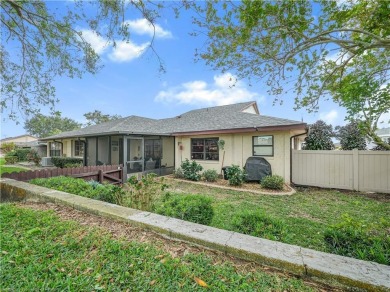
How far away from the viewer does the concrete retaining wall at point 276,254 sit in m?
1.58

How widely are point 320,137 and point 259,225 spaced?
30.1 ft

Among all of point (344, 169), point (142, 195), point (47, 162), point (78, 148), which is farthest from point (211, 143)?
point (47, 162)

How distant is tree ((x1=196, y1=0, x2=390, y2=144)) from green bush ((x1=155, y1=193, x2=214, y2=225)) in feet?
14.7

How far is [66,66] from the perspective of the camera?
281 inches

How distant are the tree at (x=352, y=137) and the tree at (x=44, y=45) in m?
11.2

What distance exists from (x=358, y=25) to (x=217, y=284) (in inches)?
320

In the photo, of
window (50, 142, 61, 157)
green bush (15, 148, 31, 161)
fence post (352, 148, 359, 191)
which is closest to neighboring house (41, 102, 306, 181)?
fence post (352, 148, 359, 191)

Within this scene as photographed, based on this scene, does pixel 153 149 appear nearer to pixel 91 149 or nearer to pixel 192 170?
pixel 192 170

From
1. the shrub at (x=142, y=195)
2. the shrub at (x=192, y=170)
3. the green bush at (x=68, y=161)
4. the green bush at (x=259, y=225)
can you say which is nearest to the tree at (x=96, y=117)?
the green bush at (x=68, y=161)

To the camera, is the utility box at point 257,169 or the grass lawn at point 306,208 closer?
the grass lawn at point 306,208

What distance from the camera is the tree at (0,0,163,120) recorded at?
5.86m

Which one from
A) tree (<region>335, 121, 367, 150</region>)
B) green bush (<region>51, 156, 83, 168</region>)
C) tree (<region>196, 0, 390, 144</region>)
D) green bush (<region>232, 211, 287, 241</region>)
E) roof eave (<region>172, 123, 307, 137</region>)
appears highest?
tree (<region>196, 0, 390, 144</region>)

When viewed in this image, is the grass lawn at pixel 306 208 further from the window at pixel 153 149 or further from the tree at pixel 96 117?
the tree at pixel 96 117

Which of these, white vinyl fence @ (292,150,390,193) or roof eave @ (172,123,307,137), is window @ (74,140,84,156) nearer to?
roof eave @ (172,123,307,137)
